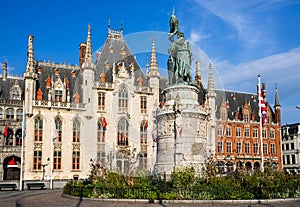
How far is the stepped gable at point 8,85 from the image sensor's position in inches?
1954

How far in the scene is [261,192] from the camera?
1809 centimetres

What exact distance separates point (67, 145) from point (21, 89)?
34.8ft

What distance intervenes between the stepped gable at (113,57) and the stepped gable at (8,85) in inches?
430

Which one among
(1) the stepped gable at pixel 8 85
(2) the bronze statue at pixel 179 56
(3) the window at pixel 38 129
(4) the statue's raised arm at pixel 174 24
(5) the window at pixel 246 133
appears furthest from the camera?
(5) the window at pixel 246 133

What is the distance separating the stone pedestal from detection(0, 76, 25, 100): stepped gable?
32656mm

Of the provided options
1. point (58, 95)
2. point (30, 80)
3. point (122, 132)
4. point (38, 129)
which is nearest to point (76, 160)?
point (38, 129)

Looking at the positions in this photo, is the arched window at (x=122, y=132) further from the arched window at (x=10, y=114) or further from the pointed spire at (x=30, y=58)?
the arched window at (x=10, y=114)

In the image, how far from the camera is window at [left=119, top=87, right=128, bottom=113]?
51344mm

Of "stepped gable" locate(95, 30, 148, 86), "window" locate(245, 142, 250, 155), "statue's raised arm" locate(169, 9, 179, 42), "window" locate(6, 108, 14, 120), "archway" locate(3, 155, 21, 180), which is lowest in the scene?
"archway" locate(3, 155, 21, 180)

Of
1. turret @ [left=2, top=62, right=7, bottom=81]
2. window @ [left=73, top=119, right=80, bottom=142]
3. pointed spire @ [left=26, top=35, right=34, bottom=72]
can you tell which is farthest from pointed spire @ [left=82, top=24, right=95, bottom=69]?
turret @ [left=2, top=62, right=7, bottom=81]

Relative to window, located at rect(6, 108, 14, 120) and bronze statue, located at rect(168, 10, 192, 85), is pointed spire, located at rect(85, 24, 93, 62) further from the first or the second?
bronze statue, located at rect(168, 10, 192, 85)

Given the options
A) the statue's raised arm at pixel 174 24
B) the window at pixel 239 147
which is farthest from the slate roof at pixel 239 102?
the statue's raised arm at pixel 174 24

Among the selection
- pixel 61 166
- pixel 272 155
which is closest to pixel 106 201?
pixel 61 166

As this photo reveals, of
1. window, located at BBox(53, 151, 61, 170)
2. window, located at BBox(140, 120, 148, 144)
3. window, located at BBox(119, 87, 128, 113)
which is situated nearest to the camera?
window, located at BBox(53, 151, 61, 170)
